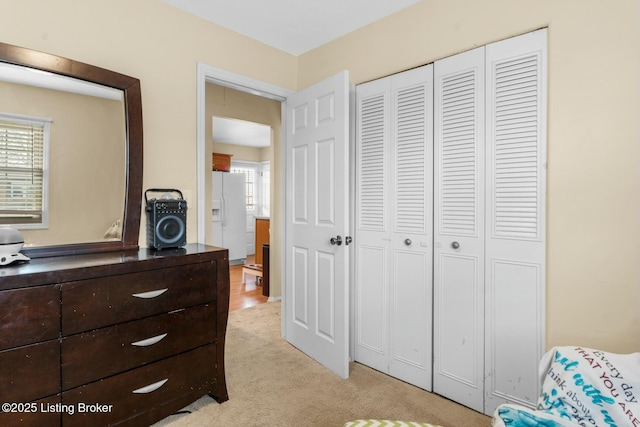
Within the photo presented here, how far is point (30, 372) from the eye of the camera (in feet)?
4.47

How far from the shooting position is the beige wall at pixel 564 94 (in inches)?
60.7

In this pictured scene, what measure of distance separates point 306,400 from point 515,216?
1.60 m

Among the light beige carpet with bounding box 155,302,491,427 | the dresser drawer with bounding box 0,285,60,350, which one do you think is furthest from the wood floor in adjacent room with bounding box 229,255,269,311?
the dresser drawer with bounding box 0,285,60,350

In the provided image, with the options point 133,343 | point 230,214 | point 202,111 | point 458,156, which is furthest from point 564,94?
point 230,214

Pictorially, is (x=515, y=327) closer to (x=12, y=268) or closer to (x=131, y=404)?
(x=131, y=404)

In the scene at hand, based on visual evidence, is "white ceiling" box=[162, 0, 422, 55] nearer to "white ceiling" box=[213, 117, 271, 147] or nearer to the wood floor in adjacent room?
"white ceiling" box=[213, 117, 271, 147]

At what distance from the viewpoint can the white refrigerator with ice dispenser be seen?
6.50 meters

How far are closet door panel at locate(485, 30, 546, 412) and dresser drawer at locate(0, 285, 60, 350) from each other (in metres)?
2.09

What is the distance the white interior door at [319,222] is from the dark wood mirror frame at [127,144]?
1164 mm

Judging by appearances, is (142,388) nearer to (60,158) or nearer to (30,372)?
(30,372)

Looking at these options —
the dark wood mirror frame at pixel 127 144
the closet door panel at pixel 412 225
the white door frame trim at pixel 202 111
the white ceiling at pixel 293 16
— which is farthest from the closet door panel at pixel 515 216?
the dark wood mirror frame at pixel 127 144

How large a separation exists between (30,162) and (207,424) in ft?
5.39

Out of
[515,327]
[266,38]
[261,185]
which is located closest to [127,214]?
[266,38]

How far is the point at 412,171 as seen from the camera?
2.24 meters
